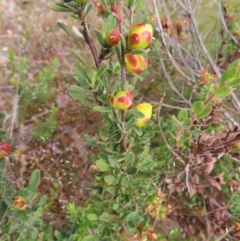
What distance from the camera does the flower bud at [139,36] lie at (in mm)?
913

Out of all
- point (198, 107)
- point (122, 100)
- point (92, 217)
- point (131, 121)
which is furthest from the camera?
point (92, 217)

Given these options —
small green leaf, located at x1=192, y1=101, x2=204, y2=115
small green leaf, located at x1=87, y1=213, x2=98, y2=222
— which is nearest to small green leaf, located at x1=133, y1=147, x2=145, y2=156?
small green leaf, located at x1=192, y1=101, x2=204, y2=115

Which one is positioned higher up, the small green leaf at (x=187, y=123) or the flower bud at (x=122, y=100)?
the flower bud at (x=122, y=100)

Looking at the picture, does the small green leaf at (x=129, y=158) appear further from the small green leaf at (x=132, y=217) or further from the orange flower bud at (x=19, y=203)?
the orange flower bud at (x=19, y=203)

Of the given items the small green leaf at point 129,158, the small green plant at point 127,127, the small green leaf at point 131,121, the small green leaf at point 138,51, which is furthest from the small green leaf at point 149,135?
the small green leaf at point 138,51


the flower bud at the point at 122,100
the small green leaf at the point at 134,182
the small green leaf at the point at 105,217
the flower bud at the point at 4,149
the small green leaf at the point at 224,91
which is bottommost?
the small green leaf at the point at 105,217

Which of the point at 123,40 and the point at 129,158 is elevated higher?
the point at 123,40

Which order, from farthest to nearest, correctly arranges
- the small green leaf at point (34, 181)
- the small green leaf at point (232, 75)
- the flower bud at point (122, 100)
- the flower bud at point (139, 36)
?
the small green leaf at point (34, 181), the small green leaf at point (232, 75), the flower bud at point (122, 100), the flower bud at point (139, 36)

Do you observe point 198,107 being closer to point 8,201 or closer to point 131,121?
point 131,121

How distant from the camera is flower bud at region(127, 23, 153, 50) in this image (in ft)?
3.00

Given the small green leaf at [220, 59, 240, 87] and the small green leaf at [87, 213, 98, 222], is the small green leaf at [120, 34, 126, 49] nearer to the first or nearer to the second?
the small green leaf at [220, 59, 240, 87]

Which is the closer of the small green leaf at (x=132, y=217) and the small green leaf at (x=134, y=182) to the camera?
the small green leaf at (x=134, y=182)

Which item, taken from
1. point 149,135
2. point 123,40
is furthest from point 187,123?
point 123,40

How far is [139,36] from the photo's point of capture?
913 millimetres
